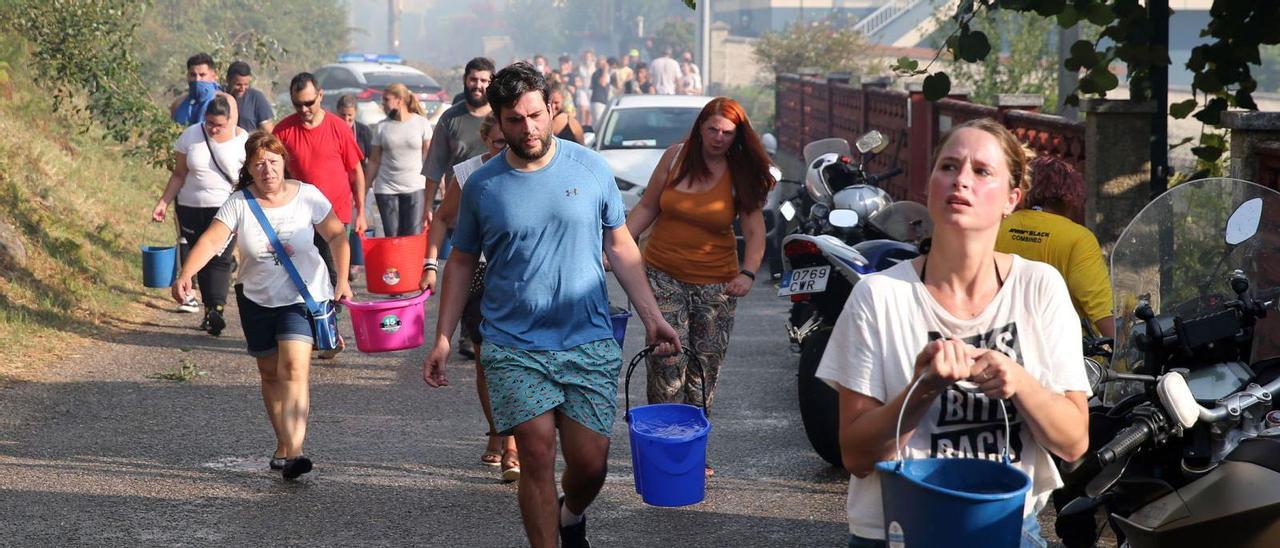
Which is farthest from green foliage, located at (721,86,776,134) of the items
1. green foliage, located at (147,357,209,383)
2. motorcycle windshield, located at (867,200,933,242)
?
motorcycle windshield, located at (867,200,933,242)

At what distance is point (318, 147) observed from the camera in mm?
10609

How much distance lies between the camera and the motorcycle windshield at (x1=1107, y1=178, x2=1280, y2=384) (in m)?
4.30

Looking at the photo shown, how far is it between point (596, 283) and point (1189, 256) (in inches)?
78.2

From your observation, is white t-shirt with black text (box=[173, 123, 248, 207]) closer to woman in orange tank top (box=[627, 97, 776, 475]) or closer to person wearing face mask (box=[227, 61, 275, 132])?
person wearing face mask (box=[227, 61, 275, 132])

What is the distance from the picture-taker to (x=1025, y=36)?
20359mm

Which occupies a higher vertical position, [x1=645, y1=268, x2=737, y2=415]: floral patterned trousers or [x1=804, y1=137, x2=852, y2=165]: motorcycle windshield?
[x1=804, y1=137, x2=852, y2=165]: motorcycle windshield

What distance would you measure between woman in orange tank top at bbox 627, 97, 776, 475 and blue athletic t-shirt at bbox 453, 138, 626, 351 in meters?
1.61

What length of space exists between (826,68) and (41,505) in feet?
93.3

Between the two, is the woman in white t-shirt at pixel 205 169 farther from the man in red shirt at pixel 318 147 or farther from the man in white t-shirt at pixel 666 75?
the man in white t-shirt at pixel 666 75

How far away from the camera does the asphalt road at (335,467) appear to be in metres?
6.36

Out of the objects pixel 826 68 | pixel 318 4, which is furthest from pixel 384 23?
pixel 826 68

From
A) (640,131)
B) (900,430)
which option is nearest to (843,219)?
(900,430)

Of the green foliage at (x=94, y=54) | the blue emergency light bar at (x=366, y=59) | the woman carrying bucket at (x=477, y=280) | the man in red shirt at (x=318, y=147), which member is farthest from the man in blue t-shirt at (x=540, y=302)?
the blue emergency light bar at (x=366, y=59)

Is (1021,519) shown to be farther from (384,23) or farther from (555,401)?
(384,23)
